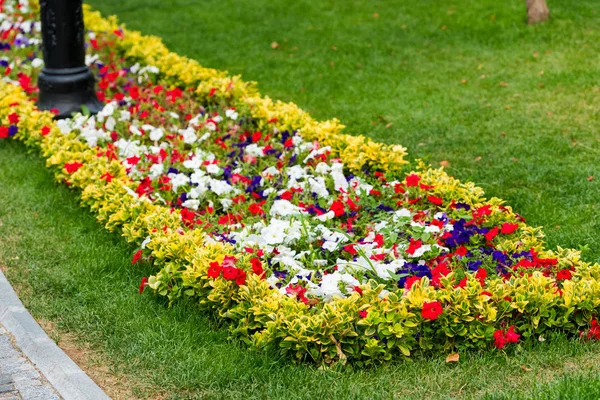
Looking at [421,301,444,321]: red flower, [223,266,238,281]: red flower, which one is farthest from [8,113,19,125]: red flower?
[421,301,444,321]: red flower

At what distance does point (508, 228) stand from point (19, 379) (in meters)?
3.09

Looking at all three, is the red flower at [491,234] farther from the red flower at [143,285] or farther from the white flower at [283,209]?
the red flower at [143,285]

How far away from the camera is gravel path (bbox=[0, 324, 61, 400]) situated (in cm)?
418

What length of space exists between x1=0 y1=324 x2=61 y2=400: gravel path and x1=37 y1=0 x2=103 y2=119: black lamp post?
415cm

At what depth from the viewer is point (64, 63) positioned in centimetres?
845

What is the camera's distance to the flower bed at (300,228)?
14.8ft

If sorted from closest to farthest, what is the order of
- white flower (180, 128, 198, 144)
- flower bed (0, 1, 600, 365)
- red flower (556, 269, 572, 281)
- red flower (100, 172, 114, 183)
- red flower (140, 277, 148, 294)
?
1. flower bed (0, 1, 600, 365)
2. red flower (556, 269, 572, 281)
3. red flower (140, 277, 148, 294)
4. red flower (100, 172, 114, 183)
5. white flower (180, 128, 198, 144)

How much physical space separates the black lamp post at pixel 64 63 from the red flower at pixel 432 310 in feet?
16.5

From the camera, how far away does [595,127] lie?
788cm

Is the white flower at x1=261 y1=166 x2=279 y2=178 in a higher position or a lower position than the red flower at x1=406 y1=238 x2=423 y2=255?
lower

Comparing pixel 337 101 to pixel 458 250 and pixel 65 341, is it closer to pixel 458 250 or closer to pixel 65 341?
pixel 458 250

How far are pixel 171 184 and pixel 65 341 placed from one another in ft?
7.02

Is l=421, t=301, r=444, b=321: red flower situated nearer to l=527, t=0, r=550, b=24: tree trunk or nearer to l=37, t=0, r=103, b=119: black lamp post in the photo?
l=37, t=0, r=103, b=119: black lamp post

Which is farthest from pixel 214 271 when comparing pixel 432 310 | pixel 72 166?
pixel 72 166
